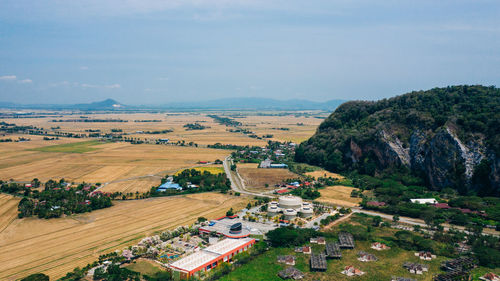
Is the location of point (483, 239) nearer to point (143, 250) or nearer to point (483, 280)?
point (483, 280)

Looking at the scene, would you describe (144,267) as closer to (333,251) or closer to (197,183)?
(333,251)

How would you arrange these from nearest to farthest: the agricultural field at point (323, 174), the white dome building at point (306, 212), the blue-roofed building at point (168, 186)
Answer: the white dome building at point (306, 212) → the blue-roofed building at point (168, 186) → the agricultural field at point (323, 174)

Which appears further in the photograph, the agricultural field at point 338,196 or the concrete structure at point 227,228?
the agricultural field at point 338,196

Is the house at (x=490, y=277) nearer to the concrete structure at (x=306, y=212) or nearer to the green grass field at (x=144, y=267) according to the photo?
the concrete structure at (x=306, y=212)

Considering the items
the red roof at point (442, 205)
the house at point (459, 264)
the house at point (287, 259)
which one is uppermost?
the red roof at point (442, 205)

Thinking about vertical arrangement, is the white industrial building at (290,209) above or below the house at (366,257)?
above

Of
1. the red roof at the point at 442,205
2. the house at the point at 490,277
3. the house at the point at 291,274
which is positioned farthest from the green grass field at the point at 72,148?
the house at the point at 490,277

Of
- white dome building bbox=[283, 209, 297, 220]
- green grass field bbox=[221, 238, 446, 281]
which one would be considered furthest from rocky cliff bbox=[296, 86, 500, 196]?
white dome building bbox=[283, 209, 297, 220]

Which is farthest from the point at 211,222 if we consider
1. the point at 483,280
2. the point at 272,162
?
the point at 272,162
